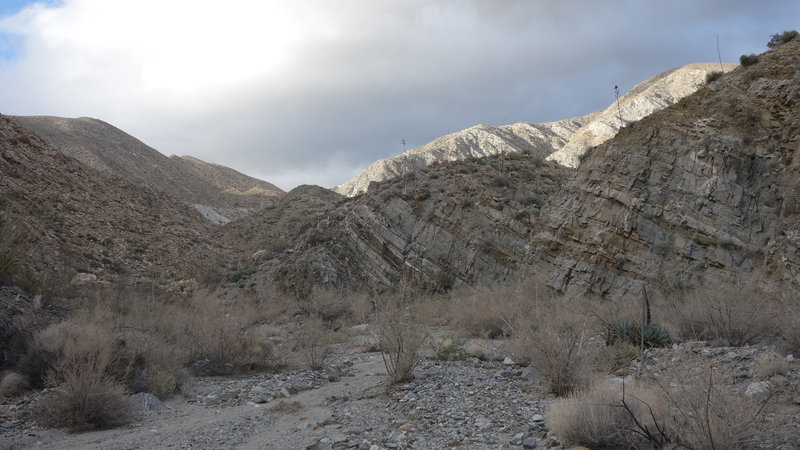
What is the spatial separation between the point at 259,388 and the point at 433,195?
1582 cm

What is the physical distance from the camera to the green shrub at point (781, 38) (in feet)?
51.0

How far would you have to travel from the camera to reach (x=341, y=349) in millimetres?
12180

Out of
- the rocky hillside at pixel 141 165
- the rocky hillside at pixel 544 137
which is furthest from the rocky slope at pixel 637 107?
the rocky hillside at pixel 141 165

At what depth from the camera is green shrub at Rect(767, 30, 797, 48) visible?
1555cm

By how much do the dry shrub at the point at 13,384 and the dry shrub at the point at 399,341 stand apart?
5.50 m

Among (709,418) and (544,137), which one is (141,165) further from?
(709,418)

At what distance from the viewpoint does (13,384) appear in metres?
7.14

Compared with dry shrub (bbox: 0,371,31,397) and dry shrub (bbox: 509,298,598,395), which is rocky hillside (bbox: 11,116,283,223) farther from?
dry shrub (bbox: 509,298,598,395)

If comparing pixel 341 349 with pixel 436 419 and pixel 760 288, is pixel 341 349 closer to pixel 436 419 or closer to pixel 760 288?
pixel 436 419

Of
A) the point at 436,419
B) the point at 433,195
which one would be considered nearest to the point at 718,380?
the point at 436,419

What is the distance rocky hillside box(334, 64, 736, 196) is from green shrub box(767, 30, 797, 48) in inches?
1320

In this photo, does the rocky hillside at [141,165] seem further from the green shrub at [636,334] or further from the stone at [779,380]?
the stone at [779,380]

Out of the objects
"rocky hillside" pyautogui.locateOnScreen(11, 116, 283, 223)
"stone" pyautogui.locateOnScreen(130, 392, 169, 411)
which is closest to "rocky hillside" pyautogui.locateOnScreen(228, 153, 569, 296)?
"stone" pyautogui.locateOnScreen(130, 392, 169, 411)

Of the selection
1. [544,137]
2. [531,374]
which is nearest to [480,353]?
[531,374]
